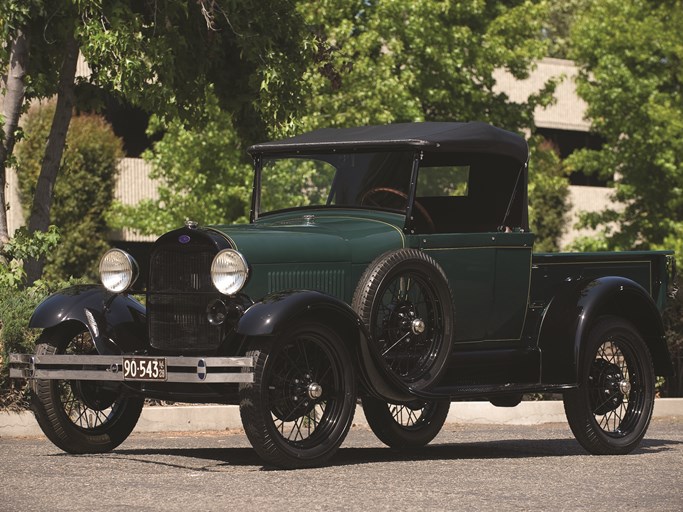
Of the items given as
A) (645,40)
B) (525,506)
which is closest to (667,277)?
(525,506)

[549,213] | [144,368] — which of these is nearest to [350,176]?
[144,368]

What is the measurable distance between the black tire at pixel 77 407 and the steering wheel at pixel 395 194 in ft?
7.16

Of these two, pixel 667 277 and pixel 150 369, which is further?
pixel 667 277

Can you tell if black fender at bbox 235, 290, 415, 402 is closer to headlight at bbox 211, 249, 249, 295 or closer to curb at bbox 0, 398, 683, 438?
headlight at bbox 211, 249, 249, 295

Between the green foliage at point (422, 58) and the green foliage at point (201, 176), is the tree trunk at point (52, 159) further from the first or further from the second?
the green foliage at point (422, 58)

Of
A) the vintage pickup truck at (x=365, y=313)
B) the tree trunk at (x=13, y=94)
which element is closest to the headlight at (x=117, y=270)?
the vintage pickup truck at (x=365, y=313)

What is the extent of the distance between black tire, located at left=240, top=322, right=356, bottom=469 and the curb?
3143 mm

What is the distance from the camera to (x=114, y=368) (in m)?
8.61

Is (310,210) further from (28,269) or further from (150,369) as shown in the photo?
(28,269)

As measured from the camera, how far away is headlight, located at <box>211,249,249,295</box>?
844cm

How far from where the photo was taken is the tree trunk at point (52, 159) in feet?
49.3

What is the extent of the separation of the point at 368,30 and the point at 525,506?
2165 cm

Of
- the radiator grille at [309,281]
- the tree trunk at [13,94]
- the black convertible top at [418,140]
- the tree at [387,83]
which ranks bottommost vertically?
the radiator grille at [309,281]

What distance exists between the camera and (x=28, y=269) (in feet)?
49.7
